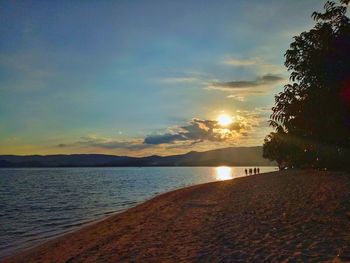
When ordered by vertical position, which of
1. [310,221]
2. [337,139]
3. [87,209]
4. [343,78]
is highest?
[343,78]

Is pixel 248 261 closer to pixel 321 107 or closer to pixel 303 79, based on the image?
pixel 321 107

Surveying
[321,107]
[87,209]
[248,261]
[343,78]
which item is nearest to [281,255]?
[248,261]

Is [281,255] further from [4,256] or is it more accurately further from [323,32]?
[4,256]

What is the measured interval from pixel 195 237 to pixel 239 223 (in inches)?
112

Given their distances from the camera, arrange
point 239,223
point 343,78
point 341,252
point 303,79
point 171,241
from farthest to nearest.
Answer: point 239,223, point 171,241, point 303,79, point 341,252, point 343,78

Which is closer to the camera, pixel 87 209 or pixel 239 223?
pixel 239 223

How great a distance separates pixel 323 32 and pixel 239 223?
9.40 meters

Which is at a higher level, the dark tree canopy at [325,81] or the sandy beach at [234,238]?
the dark tree canopy at [325,81]

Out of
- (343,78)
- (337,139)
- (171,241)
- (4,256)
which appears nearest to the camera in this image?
(343,78)

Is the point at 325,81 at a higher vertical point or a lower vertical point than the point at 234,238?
higher

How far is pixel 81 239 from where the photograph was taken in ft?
62.2

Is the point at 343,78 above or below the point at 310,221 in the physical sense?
above

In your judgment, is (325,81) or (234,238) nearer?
(325,81)

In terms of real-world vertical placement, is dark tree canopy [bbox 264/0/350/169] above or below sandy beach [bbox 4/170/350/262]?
above
